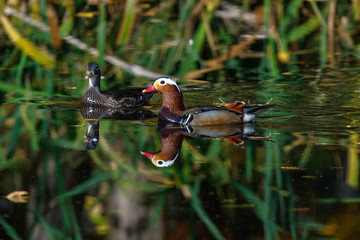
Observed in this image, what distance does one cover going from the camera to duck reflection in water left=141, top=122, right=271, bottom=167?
26.2 feet

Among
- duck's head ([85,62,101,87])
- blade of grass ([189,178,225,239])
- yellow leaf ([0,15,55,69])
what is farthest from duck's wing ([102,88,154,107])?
blade of grass ([189,178,225,239])

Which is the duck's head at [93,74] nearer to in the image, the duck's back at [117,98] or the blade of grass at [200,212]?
the duck's back at [117,98]

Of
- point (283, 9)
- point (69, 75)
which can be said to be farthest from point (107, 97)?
point (283, 9)

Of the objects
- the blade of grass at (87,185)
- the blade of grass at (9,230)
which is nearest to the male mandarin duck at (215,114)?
the blade of grass at (87,185)

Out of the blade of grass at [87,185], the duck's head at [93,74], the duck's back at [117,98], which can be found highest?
the duck's head at [93,74]

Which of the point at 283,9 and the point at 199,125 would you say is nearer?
the point at 199,125

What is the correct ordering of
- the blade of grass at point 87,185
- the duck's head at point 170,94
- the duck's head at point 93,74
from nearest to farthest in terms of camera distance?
the blade of grass at point 87,185
the duck's head at point 170,94
the duck's head at point 93,74

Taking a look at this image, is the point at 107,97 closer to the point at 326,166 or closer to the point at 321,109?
the point at 321,109

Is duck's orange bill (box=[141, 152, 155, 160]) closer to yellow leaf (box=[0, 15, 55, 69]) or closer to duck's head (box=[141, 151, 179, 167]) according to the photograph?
duck's head (box=[141, 151, 179, 167])

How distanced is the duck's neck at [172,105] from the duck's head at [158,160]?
187 cm

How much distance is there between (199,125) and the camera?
968 centimetres

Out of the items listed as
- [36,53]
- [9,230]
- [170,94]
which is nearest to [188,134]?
[170,94]

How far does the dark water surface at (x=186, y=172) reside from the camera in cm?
579

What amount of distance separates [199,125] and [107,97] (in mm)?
2124
